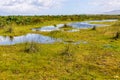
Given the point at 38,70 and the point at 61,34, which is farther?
the point at 61,34

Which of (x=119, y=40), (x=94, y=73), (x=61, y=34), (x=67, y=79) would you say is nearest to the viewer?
(x=67, y=79)

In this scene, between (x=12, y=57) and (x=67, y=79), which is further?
(x=12, y=57)

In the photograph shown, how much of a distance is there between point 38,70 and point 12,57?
4138 mm

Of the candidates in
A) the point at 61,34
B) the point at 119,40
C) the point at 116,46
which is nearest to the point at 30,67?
the point at 116,46

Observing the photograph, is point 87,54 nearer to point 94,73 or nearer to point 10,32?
point 94,73

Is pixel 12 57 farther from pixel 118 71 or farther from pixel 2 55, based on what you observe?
pixel 118 71

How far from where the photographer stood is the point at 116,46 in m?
25.3

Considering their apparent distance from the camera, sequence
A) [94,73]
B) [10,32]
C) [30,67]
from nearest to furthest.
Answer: [94,73] < [30,67] < [10,32]

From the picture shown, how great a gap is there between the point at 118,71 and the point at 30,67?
5.92m

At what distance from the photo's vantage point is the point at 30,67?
59.6ft

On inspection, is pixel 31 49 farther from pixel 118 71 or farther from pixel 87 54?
pixel 118 71

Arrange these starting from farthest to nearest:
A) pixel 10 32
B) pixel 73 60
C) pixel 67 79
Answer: pixel 10 32 → pixel 73 60 → pixel 67 79

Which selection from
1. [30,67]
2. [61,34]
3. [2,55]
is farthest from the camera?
[61,34]

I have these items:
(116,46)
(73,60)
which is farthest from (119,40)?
(73,60)
